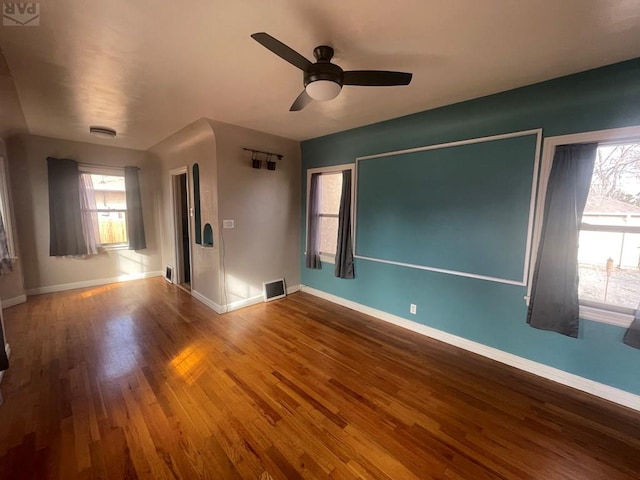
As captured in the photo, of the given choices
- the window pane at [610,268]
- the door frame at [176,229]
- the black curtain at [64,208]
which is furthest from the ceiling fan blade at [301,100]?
the black curtain at [64,208]

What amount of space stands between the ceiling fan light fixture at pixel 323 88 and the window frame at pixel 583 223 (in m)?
1.86

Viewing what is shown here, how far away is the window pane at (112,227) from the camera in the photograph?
182 inches

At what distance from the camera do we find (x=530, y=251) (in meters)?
2.25

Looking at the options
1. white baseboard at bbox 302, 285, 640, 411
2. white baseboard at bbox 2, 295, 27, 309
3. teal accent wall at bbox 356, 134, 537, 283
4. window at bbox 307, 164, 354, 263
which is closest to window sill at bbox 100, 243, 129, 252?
white baseboard at bbox 2, 295, 27, 309

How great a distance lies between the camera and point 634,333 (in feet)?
6.07

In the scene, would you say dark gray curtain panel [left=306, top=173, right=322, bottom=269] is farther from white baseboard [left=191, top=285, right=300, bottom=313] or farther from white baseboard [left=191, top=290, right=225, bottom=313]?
white baseboard [left=191, top=290, right=225, bottom=313]

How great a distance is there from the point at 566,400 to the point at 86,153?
6942 mm

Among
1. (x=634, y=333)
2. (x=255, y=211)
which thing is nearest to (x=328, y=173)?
(x=255, y=211)

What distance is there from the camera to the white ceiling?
1394mm

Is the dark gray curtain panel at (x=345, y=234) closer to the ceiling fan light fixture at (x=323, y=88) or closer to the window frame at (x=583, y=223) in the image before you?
the ceiling fan light fixture at (x=323, y=88)

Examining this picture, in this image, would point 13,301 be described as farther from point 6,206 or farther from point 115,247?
point 115,247

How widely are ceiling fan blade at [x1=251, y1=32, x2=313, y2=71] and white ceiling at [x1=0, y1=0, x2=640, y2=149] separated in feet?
0.71

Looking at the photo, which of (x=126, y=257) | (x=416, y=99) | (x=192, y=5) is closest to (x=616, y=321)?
(x=416, y=99)

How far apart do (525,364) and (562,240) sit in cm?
118
